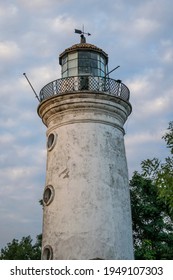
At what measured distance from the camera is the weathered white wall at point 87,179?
49.7 ft

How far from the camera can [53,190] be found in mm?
16156

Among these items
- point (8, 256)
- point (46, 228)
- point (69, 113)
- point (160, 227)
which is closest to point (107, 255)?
point (46, 228)

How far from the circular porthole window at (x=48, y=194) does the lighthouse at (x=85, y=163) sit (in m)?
0.02

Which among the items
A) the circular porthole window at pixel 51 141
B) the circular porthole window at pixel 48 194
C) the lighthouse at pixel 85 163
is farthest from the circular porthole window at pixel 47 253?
the circular porthole window at pixel 51 141

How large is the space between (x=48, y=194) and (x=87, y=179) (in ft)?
5.37

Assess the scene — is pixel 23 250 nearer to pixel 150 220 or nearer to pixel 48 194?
pixel 150 220

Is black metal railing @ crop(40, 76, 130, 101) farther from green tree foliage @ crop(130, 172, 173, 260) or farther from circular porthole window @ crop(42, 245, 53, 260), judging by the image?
green tree foliage @ crop(130, 172, 173, 260)

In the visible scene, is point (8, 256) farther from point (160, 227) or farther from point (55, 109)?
point (55, 109)

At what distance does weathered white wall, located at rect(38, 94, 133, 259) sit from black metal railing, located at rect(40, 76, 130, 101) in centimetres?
37

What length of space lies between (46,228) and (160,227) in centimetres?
1003

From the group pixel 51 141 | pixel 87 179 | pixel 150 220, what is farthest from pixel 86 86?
pixel 150 220

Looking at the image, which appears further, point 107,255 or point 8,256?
point 8,256

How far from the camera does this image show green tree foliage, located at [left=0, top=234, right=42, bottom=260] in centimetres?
2589

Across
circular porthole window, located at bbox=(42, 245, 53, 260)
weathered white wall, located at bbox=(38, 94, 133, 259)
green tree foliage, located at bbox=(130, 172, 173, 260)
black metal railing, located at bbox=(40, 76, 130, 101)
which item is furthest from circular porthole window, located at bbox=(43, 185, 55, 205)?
green tree foliage, located at bbox=(130, 172, 173, 260)
